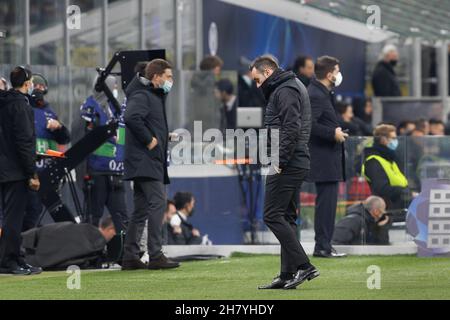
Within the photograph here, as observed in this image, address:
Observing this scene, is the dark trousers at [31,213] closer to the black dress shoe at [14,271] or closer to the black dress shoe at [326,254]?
the black dress shoe at [14,271]

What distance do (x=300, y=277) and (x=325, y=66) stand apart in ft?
14.4

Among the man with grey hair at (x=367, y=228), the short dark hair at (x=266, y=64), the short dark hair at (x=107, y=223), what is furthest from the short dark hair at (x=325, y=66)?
the short dark hair at (x=266, y=64)

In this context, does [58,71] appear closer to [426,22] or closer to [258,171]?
[258,171]

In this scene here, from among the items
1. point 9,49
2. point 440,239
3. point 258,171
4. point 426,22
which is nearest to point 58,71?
→ point 9,49

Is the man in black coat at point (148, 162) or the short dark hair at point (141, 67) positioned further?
the short dark hair at point (141, 67)

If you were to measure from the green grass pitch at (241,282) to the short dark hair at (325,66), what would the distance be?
2.04 m

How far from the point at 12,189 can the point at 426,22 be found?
11.4 m

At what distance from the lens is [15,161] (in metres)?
15.6

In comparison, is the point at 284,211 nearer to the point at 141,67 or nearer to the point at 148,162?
the point at 148,162

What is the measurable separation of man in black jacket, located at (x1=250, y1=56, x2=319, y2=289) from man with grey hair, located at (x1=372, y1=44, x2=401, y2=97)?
A: 15.0 m

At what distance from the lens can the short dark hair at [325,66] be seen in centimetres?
1736

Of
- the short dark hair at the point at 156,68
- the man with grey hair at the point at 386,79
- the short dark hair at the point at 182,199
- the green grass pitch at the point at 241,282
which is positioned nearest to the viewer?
the green grass pitch at the point at 241,282

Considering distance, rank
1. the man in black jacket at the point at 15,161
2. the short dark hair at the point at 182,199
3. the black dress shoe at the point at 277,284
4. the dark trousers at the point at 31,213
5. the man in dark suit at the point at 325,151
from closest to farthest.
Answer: the black dress shoe at the point at 277,284, the man in black jacket at the point at 15,161, the man in dark suit at the point at 325,151, the dark trousers at the point at 31,213, the short dark hair at the point at 182,199

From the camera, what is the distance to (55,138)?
707 inches
